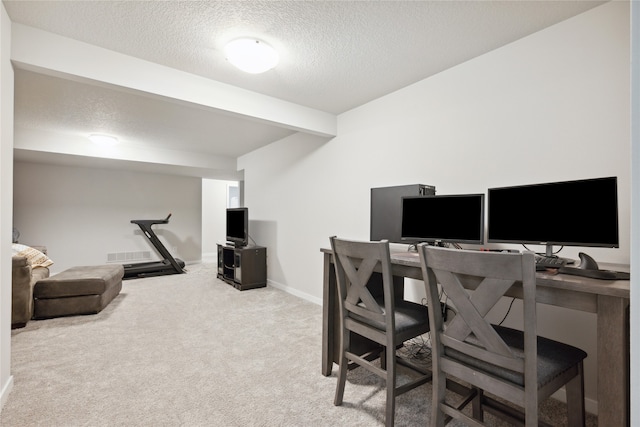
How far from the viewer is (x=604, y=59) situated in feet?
5.88

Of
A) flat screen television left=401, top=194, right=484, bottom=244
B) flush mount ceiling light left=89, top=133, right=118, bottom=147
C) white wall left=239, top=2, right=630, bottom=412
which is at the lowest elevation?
flat screen television left=401, top=194, right=484, bottom=244

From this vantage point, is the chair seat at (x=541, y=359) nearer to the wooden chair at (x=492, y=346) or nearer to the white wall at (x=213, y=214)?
the wooden chair at (x=492, y=346)

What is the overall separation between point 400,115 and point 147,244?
20.0 ft

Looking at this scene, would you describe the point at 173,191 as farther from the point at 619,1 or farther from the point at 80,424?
the point at 619,1

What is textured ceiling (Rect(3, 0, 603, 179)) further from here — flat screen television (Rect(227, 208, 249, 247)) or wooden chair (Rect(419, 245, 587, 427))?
flat screen television (Rect(227, 208, 249, 247))

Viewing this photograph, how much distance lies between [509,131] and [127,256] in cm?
706

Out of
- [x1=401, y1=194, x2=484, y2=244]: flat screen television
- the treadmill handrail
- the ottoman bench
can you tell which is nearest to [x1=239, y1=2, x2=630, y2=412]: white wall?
[x1=401, y1=194, x2=484, y2=244]: flat screen television

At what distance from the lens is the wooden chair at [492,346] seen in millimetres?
1126

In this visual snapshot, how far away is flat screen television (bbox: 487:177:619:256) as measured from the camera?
A: 1413mm

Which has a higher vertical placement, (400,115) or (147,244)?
(400,115)

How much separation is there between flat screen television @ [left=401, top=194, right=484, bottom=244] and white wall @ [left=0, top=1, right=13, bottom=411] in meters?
2.58

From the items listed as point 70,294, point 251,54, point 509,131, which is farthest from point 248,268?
point 509,131

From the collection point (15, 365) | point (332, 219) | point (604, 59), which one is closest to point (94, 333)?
point (15, 365)

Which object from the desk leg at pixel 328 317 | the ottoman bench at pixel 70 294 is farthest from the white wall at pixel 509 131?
the ottoman bench at pixel 70 294
